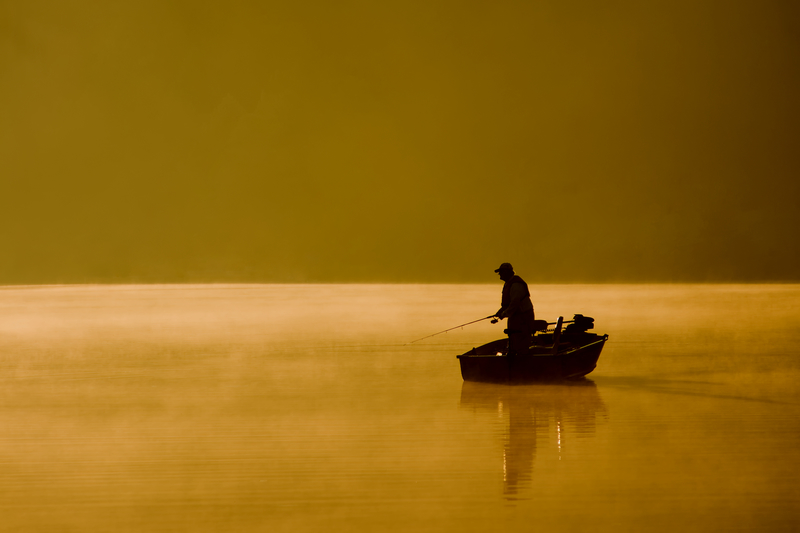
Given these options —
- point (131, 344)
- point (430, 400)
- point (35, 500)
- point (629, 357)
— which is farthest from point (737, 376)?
point (131, 344)

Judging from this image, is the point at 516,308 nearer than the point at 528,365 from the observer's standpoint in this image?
Yes

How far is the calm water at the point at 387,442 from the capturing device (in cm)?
A: 488

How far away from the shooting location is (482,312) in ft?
77.8

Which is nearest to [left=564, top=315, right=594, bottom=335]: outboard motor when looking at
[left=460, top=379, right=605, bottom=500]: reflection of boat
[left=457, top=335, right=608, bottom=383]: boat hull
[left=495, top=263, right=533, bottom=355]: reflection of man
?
[left=457, top=335, right=608, bottom=383]: boat hull

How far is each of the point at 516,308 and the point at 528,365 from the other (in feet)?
2.58

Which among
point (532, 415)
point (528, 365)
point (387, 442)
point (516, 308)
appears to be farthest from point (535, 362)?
point (387, 442)

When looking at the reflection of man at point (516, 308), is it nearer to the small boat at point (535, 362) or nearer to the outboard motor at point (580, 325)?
the small boat at point (535, 362)

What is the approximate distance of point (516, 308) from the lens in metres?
8.92

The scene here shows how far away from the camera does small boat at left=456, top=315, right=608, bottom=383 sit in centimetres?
926

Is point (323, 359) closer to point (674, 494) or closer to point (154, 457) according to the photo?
point (154, 457)

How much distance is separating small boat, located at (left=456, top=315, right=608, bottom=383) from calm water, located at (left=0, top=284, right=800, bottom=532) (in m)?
0.19

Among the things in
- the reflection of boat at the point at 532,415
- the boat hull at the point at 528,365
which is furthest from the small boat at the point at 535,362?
the reflection of boat at the point at 532,415

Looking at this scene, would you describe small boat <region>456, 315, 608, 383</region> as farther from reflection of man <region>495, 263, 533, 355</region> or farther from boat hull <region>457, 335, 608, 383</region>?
reflection of man <region>495, 263, 533, 355</region>

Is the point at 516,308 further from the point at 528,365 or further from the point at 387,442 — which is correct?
the point at 387,442
